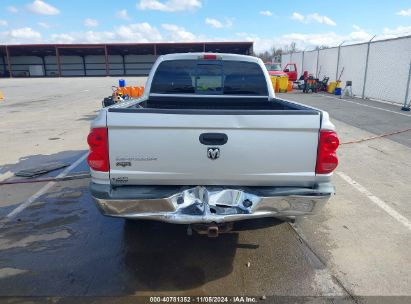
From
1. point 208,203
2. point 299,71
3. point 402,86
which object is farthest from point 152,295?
point 299,71

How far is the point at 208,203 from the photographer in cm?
293

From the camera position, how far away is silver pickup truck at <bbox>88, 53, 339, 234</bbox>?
2.86m

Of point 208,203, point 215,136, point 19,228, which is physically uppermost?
point 215,136

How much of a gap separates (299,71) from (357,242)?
31.8 m

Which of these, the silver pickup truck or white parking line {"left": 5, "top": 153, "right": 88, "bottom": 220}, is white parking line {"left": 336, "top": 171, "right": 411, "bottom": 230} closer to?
the silver pickup truck

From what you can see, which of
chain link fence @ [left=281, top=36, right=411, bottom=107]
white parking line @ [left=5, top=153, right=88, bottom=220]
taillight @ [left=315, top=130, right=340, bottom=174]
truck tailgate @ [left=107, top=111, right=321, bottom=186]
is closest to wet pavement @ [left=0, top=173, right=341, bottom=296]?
white parking line @ [left=5, top=153, right=88, bottom=220]

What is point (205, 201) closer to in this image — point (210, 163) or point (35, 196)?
point (210, 163)

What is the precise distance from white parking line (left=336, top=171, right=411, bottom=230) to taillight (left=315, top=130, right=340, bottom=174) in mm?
2062

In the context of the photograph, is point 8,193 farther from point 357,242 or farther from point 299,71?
point 299,71

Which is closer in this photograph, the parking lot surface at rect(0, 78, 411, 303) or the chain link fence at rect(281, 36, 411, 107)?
the parking lot surface at rect(0, 78, 411, 303)

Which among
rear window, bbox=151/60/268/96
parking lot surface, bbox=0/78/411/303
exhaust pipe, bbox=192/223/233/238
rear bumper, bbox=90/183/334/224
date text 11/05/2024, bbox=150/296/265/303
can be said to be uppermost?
rear window, bbox=151/60/268/96

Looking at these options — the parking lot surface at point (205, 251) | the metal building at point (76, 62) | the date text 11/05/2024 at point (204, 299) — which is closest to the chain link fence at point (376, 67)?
the parking lot surface at point (205, 251)

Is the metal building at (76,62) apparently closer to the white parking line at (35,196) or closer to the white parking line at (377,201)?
the white parking line at (35,196)

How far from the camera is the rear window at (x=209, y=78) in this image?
4.91 metres
